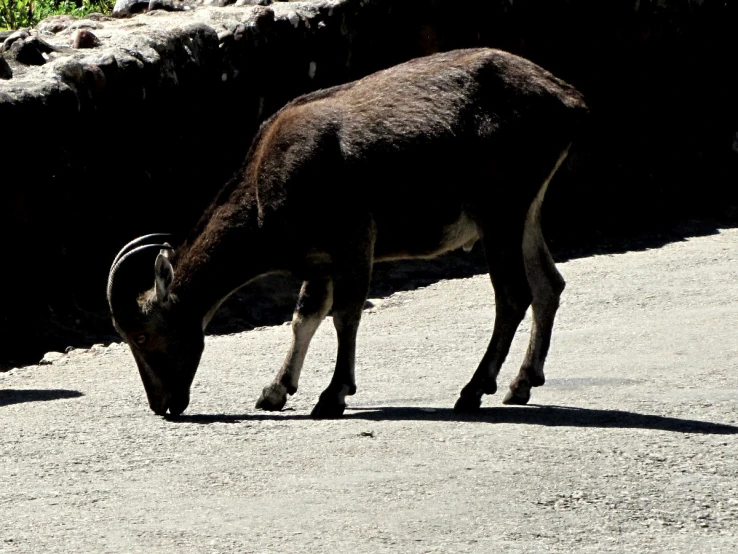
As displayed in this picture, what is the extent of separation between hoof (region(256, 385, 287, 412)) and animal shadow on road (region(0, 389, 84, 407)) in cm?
133

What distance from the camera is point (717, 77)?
56.2 ft

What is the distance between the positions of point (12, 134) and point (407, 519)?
649 cm

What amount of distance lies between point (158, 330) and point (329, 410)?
1.20 m

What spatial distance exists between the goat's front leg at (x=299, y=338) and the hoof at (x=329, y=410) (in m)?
0.46

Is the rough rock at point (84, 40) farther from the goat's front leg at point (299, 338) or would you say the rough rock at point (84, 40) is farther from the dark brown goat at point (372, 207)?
the goat's front leg at point (299, 338)

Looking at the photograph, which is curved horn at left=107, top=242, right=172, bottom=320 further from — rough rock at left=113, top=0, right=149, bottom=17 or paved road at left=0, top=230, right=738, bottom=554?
rough rock at left=113, top=0, right=149, bottom=17

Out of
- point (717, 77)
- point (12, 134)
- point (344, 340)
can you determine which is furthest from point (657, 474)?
point (717, 77)

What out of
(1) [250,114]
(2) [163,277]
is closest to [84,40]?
(1) [250,114]

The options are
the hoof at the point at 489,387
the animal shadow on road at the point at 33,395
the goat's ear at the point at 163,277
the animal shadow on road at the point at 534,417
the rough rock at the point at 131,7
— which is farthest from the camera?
the rough rock at the point at 131,7

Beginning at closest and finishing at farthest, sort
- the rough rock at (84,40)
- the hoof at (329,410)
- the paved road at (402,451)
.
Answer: the paved road at (402,451) < the hoof at (329,410) < the rough rock at (84,40)

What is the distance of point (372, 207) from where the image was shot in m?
8.90

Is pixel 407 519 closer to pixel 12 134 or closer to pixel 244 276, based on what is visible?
pixel 244 276

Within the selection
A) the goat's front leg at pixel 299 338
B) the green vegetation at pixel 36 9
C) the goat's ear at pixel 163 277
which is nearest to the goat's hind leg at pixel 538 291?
the goat's front leg at pixel 299 338

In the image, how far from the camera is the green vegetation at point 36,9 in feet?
49.8
